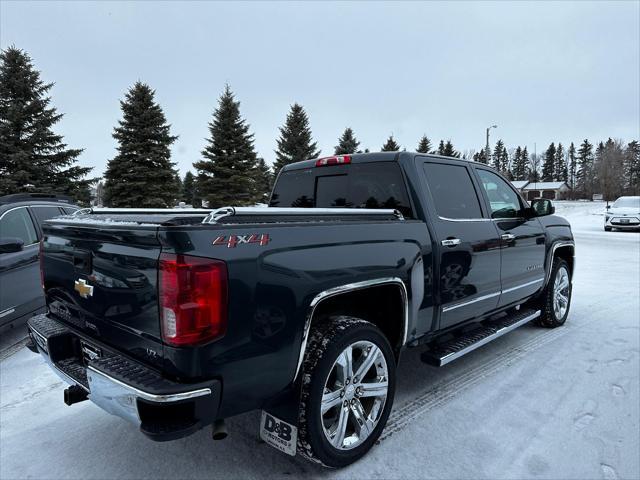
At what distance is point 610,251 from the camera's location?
43.1 feet

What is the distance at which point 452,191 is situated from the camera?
12.4 feet

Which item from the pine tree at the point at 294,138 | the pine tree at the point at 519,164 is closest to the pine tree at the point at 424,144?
the pine tree at the point at 294,138

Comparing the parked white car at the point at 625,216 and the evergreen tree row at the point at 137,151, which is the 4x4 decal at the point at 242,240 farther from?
the parked white car at the point at 625,216

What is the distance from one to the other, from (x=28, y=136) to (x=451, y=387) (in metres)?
26.5

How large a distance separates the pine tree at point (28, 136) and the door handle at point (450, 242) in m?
24.1

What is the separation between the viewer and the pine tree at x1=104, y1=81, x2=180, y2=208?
27.9 m

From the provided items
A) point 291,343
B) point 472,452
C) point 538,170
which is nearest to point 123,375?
point 291,343

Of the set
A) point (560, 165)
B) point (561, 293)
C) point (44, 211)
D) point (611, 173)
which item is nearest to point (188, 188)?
point (44, 211)

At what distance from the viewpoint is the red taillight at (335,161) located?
3801 mm

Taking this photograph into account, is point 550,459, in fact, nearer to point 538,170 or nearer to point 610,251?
point 610,251

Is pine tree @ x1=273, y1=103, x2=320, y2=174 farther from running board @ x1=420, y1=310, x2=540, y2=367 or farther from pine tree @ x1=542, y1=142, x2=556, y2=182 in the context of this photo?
pine tree @ x1=542, y1=142, x2=556, y2=182

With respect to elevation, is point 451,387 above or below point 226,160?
below

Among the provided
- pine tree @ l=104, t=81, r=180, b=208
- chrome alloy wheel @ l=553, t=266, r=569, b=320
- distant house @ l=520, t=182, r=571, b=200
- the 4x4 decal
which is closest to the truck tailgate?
the 4x4 decal

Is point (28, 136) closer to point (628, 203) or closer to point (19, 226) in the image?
point (19, 226)
